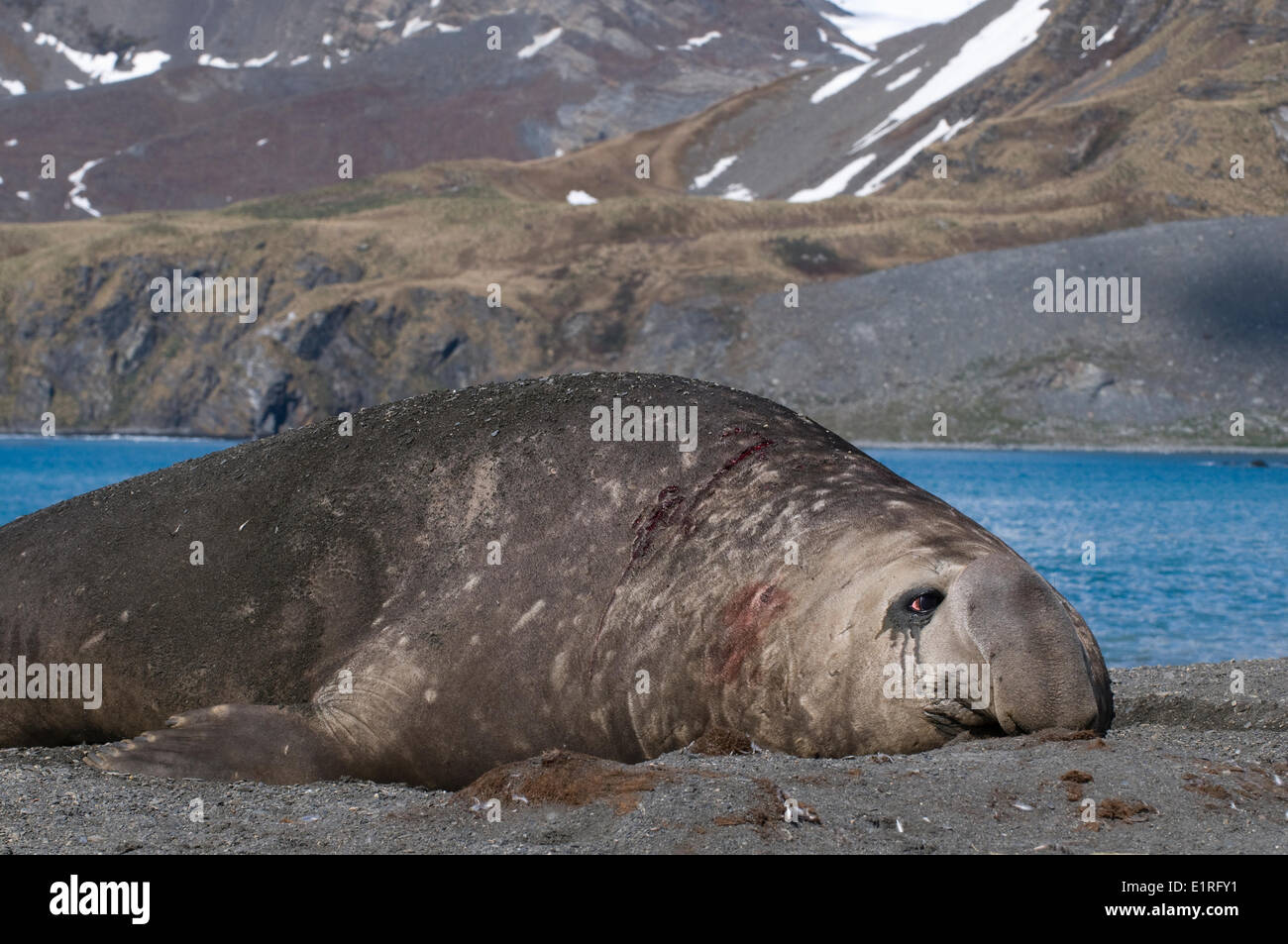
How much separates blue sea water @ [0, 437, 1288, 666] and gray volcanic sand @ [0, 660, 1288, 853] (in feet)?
33.7

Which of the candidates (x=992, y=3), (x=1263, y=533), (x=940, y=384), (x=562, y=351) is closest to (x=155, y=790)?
(x=1263, y=533)

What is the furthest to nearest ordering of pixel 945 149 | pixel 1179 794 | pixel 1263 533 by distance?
pixel 945 149
pixel 1263 533
pixel 1179 794

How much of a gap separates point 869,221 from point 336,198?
62452 millimetres

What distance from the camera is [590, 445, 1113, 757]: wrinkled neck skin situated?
17.6 feet

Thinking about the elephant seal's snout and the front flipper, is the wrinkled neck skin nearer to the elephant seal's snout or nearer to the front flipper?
the elephant seal's snout

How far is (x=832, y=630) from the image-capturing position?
571 centimetres

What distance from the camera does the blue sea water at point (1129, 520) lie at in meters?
18.2

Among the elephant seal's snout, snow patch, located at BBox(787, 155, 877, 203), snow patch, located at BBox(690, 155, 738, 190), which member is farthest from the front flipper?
snow patch, located at BBox(690, 155, 738, 190)

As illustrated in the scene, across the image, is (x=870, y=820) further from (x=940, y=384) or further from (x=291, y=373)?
(x=291, y=373)

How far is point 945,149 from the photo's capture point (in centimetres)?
10969

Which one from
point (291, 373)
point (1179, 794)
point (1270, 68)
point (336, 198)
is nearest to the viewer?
point (1179, 794)

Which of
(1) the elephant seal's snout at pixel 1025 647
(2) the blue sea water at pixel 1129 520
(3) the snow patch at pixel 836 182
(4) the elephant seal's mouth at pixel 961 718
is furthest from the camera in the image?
(3) the snow patch at pixel 836 182

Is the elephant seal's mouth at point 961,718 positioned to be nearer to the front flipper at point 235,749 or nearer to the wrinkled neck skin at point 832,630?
the wrinkled neck skin at point 832,630

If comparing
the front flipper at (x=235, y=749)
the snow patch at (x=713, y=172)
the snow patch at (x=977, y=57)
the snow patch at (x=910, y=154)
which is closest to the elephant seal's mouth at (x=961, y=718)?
the front flipper at (x=235, y=749)
